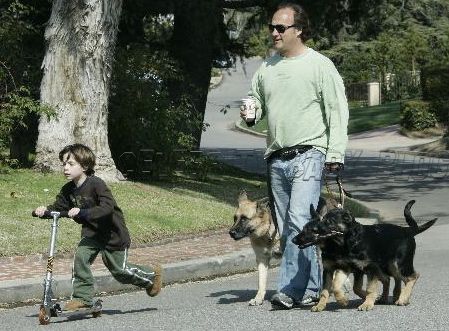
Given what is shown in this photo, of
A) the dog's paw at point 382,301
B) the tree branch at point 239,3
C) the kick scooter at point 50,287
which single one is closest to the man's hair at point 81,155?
the kick scooter at point 50,287

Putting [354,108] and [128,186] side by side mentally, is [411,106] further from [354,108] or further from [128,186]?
[128,186]

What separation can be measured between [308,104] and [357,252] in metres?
1.15

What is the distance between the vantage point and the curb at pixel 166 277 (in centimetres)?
1057

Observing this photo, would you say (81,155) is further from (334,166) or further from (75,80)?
(75,80)

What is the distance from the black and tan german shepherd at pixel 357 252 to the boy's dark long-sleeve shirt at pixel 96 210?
1.35 metres

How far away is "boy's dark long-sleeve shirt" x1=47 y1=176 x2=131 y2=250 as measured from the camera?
8.87 meters

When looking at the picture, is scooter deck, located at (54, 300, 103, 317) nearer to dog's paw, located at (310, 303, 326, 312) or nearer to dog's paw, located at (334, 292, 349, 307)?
dog's paw, located at (310, 303, 326, 312)

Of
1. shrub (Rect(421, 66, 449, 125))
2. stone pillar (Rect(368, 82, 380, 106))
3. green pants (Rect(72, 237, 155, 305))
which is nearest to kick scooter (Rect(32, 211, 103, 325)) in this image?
green pants (Rect(72, 237, 155, 305))

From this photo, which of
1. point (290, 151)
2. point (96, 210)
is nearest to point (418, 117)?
point (290, 151)

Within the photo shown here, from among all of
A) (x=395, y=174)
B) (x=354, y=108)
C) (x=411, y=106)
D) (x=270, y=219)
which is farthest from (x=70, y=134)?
(x=354, y=108)

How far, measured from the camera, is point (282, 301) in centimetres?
910

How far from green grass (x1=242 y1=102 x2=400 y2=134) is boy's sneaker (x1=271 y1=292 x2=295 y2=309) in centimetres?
3719

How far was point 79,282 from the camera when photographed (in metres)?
9.12

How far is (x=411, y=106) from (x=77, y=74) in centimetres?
2719
